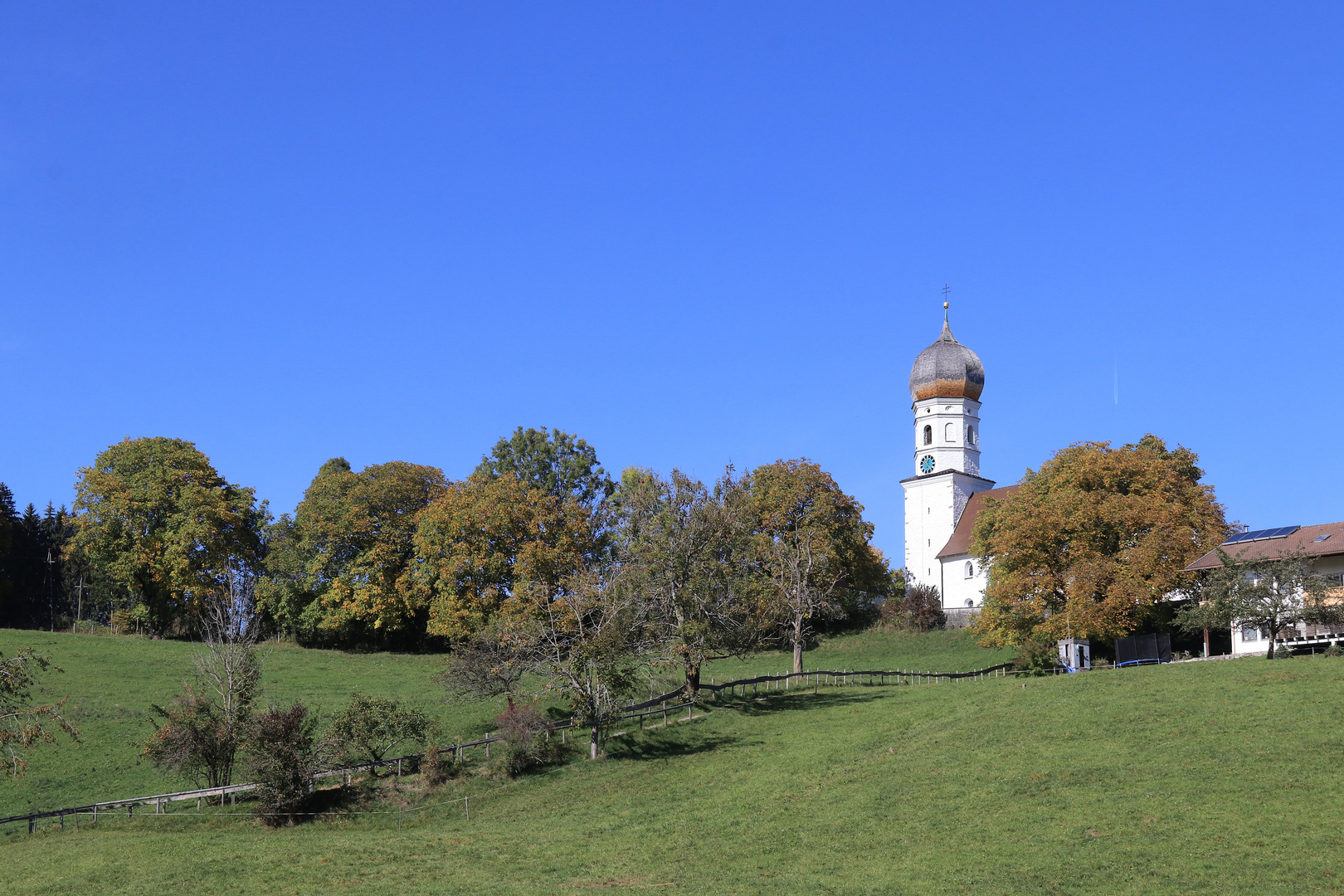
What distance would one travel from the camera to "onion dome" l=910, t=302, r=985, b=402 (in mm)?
108062

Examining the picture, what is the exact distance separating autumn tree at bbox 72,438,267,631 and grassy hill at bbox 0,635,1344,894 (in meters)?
39.4

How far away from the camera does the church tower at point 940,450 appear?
336 feet

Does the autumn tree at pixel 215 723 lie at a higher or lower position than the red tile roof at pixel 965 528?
lower

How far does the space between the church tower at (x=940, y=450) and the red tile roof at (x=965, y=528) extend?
2.81 feet

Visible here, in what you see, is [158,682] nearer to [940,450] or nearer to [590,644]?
[590,644]

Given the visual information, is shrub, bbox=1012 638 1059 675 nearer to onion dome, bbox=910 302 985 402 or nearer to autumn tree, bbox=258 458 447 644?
autumn tree, bbox=258 458 447 644

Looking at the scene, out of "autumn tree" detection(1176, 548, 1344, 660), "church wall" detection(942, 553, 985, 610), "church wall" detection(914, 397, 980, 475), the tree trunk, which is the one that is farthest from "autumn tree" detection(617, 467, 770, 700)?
"church wall" detection(914, 397, 980, 475)

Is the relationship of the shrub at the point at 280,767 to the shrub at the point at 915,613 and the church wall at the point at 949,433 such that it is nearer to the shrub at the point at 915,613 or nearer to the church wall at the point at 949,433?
the shrub at the point at 915,613

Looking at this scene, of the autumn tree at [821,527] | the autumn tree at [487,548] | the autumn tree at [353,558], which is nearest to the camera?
the autumn tree at [487,548]

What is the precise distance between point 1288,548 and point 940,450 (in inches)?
2169

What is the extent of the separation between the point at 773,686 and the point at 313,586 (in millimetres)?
32563

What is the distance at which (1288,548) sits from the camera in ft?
170

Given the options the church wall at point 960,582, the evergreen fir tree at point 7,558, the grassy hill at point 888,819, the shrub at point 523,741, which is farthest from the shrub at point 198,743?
the church wall at point 960,582

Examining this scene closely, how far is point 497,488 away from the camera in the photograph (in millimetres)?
64938
